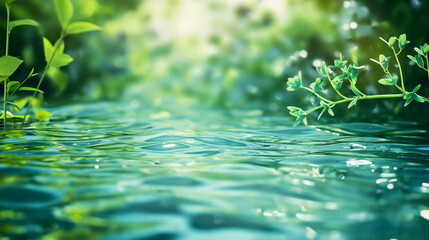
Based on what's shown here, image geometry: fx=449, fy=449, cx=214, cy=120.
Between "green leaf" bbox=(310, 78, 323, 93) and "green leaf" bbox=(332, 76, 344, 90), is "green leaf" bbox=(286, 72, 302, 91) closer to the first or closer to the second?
"green leaf" bbox=(310, 78, 323, 93)

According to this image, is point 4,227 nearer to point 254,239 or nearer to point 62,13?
point 254,239

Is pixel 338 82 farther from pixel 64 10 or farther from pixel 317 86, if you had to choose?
pixel 64 10

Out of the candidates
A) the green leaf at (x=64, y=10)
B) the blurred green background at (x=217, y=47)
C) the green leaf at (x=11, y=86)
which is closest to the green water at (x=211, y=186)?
the green leaf at (x=11, y=86)

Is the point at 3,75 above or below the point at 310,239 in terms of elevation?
above

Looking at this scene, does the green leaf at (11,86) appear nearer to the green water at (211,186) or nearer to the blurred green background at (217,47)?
the green water at (211,186)

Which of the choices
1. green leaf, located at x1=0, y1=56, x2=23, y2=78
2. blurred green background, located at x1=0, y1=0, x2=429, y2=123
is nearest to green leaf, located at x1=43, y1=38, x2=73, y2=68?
green leaf, located at x1=0, y1=56, x2=23, y2=78

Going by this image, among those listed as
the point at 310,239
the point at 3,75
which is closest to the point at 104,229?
the point at 310,239
